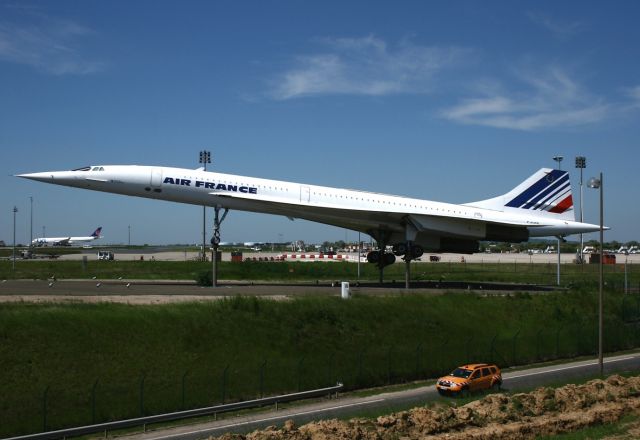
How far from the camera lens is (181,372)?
2161cm

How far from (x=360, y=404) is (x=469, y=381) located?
152 inches

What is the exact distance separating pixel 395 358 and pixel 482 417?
877 cm

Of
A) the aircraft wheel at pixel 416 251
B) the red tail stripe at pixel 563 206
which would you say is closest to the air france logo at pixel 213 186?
the aircraft wheel at pixel 416 251

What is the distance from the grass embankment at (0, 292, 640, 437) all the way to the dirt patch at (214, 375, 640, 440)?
20.8ft

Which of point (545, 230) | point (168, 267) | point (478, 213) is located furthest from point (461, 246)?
point (168, 267)

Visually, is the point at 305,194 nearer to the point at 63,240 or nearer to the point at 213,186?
the point at 213,186

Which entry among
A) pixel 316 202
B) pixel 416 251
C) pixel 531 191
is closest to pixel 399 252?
pixel 416 251

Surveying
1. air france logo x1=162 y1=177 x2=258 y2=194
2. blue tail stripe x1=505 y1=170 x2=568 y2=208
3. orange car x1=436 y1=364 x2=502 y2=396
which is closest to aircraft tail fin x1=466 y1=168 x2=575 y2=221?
blue tail stripe x1=505 y1=170 x2=568 y2=208

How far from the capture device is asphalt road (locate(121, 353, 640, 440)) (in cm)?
1795

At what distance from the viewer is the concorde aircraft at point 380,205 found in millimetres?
35406

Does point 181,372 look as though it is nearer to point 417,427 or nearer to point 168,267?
point 417,427

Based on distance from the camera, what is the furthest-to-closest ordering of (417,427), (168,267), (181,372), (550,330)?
(168,267)
(550,330)
(181,372)
(417,427)

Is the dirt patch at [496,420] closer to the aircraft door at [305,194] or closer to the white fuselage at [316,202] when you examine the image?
the white fuselage at [316,202]

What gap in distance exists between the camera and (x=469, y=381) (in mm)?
21344
